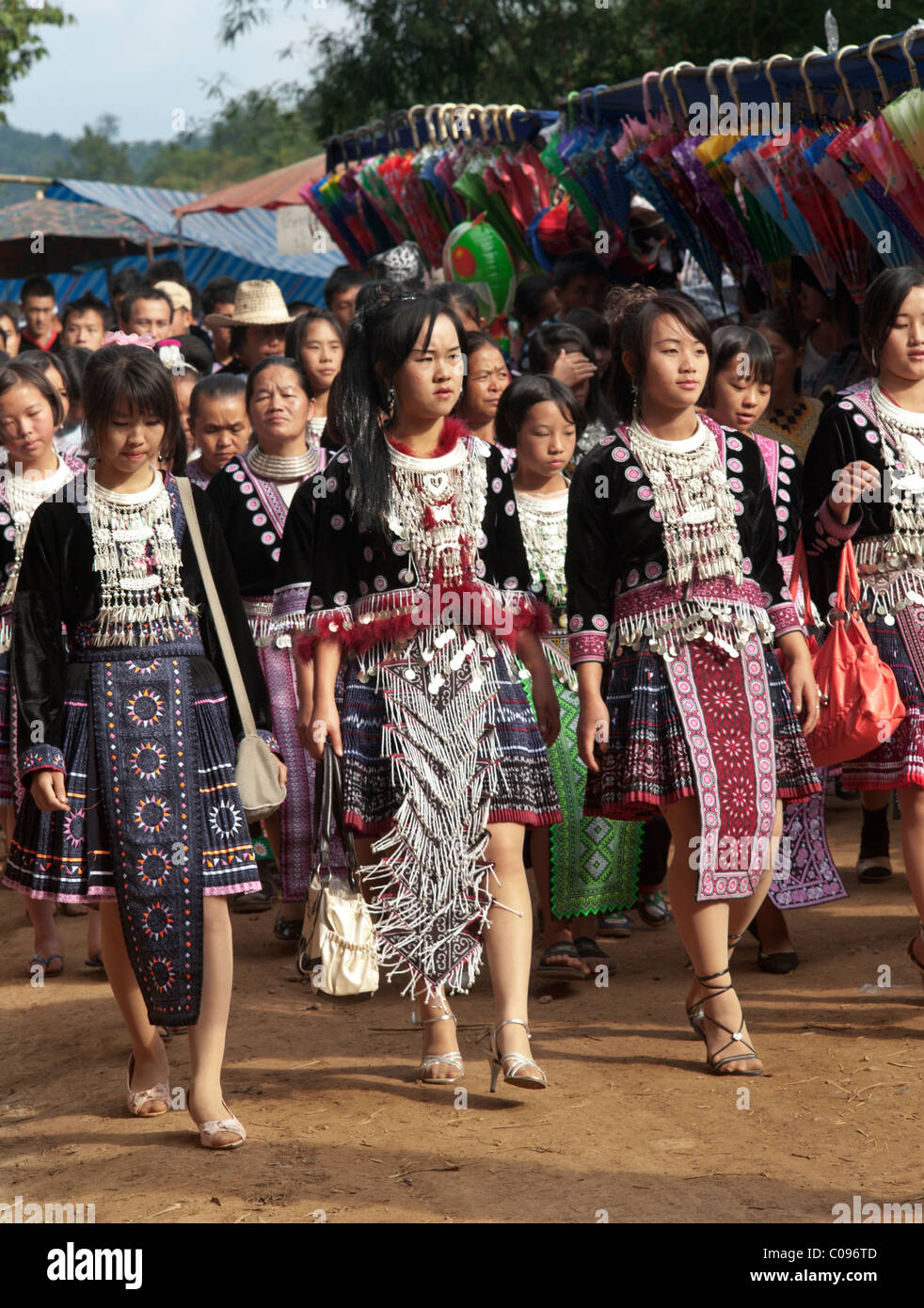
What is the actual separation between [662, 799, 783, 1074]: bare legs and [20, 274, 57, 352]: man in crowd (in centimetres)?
736

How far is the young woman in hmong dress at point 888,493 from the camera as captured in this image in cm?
450

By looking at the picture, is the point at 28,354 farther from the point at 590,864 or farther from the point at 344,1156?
the point at 344,1156

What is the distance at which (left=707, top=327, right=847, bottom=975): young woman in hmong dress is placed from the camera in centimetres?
511

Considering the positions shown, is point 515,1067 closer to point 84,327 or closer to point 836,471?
point 836,471

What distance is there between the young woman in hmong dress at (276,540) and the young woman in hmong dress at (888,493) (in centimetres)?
197

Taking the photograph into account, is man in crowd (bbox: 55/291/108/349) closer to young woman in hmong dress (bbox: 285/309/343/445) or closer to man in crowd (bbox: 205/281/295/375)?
man in crowd (bbox: 205/281/295/375)

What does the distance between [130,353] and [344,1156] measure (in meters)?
2.01

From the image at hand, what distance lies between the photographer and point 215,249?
1994 centimetres

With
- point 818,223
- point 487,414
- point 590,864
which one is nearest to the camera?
point 590,864

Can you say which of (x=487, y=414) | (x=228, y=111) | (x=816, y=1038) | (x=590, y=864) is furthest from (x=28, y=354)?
(x=228, y=111)

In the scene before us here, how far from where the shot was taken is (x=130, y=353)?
155 inches

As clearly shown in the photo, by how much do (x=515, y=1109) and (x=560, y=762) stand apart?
1426mm

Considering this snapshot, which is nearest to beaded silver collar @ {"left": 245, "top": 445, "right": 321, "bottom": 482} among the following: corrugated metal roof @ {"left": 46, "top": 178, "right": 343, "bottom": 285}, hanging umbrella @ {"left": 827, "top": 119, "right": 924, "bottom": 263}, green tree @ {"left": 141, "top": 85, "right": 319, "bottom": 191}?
hanging umbrella @ {"left": 827, "top": 119, "right": 924, "bottom": 263}
